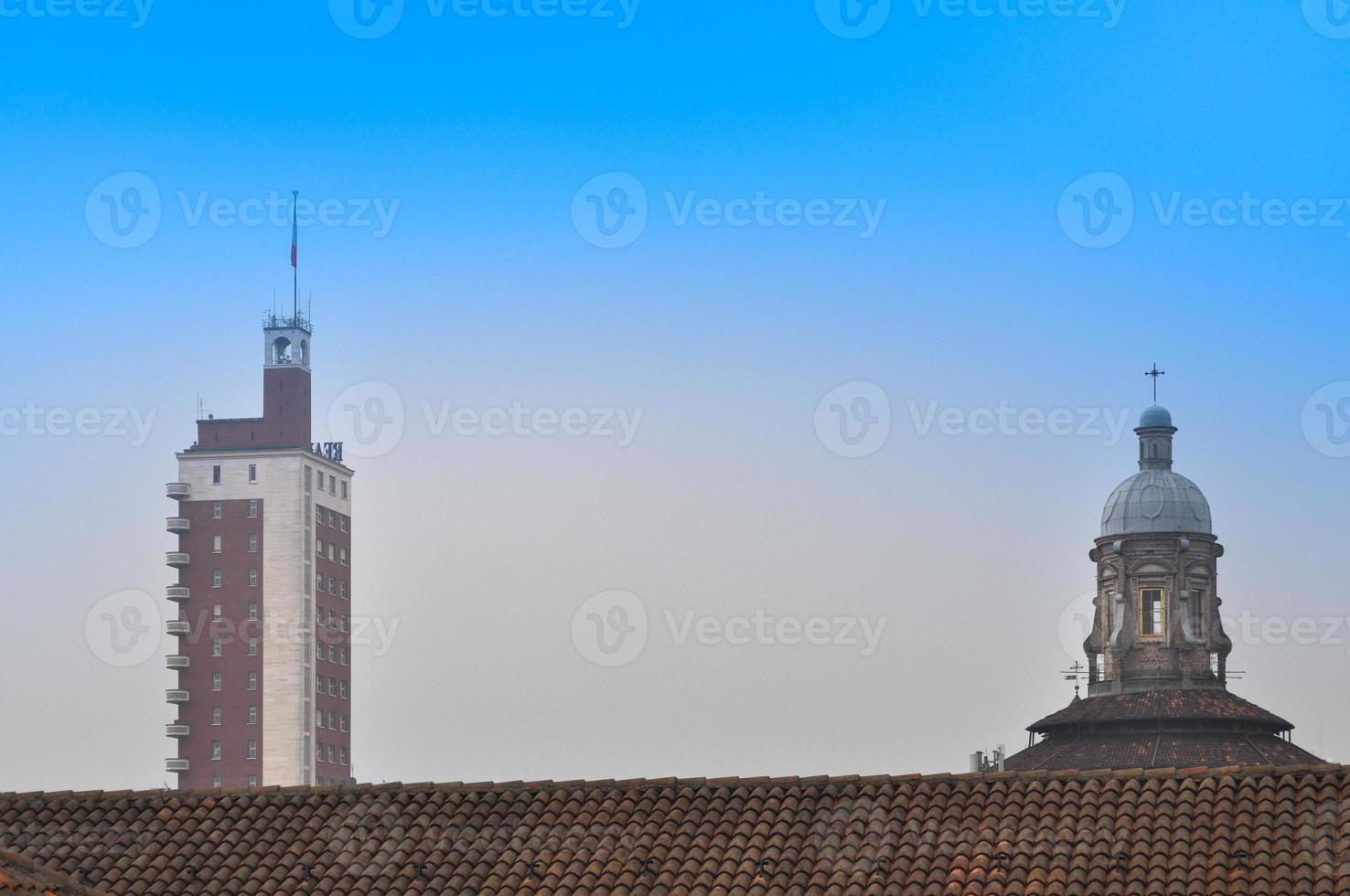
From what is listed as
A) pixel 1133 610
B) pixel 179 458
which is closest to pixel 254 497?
pixel 179 458

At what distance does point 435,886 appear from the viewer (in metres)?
31.6

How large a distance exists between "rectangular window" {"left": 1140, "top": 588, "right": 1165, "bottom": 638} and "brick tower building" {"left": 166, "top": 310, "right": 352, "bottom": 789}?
218 feet

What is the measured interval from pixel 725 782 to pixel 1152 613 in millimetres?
59726

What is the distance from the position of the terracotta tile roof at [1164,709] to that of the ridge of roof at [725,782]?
50.4 metres

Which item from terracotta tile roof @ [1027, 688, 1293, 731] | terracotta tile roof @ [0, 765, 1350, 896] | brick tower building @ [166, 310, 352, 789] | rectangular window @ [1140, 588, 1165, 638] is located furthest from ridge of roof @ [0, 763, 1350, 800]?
brick tower building @ [166, 310, 352, 789]

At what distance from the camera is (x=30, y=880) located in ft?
92.9

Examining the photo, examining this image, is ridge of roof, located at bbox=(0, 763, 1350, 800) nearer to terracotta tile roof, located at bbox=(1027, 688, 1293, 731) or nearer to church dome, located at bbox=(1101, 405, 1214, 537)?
terracotta tile roof, located at bbox=(1027, 688, 1293, 731)

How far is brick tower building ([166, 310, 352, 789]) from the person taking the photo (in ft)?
470

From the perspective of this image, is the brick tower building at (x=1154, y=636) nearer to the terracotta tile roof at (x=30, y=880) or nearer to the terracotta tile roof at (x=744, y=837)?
the terracotta tile roof at (x=744, y=837)

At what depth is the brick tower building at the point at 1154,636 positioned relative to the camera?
275ft

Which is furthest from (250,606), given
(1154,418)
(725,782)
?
(725,782)

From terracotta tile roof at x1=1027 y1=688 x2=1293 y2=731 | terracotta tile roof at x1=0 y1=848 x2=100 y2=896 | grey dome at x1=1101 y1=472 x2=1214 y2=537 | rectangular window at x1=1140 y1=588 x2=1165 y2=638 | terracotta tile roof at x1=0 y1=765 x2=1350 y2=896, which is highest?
grey dome at x1=1101 y1=472 x2=1214 y2=537

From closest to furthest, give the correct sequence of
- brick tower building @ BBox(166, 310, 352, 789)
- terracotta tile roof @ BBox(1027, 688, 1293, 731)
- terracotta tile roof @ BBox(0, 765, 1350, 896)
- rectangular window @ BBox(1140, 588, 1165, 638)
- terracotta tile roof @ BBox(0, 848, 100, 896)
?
terracotta tile roof @ BBox(0, 848, 100, 896)
terracotta tile roof @ BBox(0, 765, 1350, 896)
terracotta tile roof @ BBox(1027, 688, 1293, 731)
rectangular window @ BBox(1140, 588, 1165, 638)
brick tower building @ BBox(166, 310, 352, 789)

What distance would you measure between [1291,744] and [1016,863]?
184 feet
